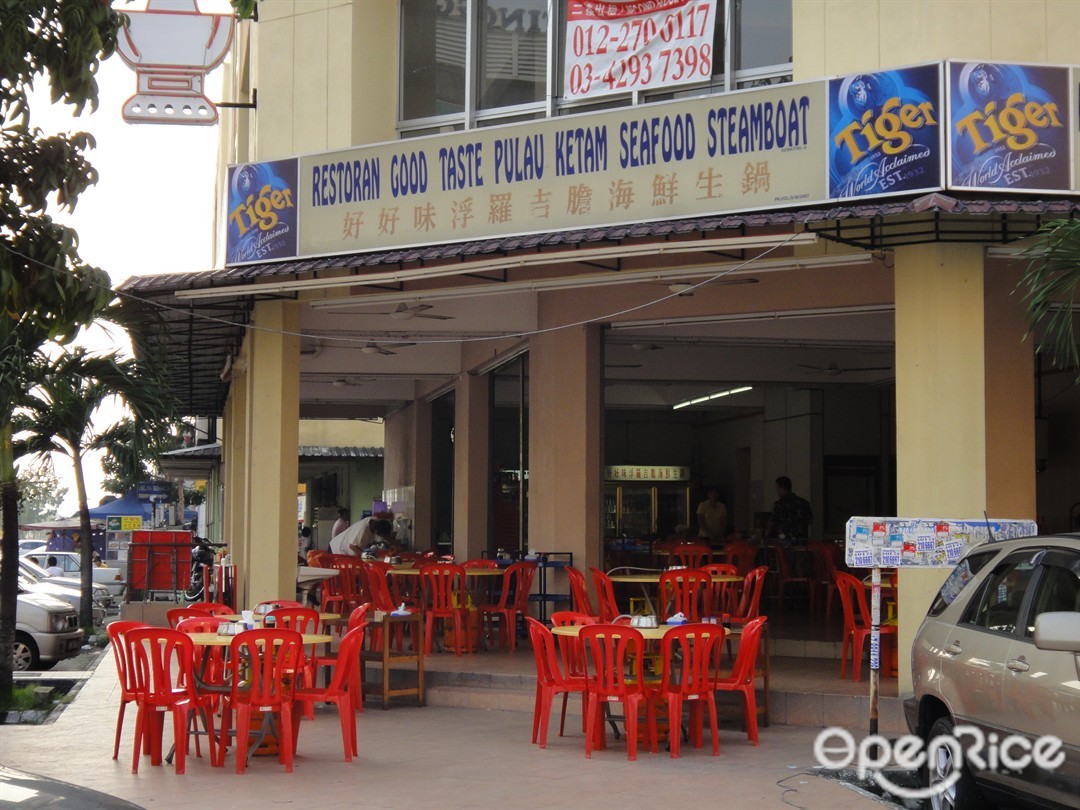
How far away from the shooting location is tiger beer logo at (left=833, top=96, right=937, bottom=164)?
9.36 metres

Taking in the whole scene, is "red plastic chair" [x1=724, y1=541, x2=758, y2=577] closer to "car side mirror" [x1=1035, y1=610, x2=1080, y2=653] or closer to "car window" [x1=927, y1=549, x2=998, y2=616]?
"car window" [x1=927, y1=549, x2=998, y2=616]

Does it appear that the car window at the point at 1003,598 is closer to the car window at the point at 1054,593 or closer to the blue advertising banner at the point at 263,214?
the car window at the point at 1054,593

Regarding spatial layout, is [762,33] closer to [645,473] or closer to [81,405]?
[81,405]

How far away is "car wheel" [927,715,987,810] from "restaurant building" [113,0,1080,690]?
314cm

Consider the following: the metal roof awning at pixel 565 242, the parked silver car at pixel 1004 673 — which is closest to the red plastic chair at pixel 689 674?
the parked silver car at pixel 1004 673

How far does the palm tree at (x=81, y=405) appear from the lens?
43.4 ft

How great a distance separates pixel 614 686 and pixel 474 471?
9423mm

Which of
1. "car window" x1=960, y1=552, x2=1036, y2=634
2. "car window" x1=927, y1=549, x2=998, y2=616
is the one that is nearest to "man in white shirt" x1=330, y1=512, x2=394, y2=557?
"car window" x1=927, y1=549, x2=998, y2=616

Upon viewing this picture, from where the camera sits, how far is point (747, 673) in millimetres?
Result: 9117

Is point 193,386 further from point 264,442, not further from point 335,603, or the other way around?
point 264,442

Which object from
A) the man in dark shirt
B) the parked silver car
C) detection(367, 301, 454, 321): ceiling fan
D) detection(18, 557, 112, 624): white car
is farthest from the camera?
detection(18, 557, 112, 624): white car

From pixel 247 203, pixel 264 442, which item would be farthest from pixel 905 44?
pixel 264 442

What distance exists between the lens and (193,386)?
20.9 metres

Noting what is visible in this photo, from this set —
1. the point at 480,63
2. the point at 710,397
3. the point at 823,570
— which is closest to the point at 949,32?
the point at 480,63
